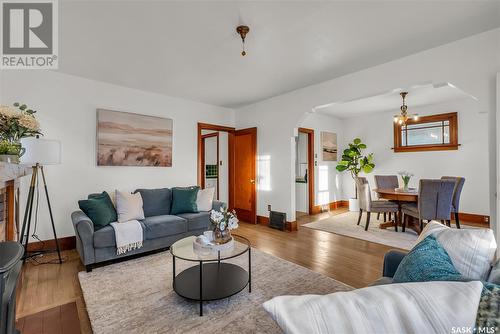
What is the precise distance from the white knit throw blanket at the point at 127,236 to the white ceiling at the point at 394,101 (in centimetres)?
333

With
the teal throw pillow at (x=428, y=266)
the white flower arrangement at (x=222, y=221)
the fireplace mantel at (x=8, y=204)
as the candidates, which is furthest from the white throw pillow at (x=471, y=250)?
the fireplace mantel at (x=8, y=204)

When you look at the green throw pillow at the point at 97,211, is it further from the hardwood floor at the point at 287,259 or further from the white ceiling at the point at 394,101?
the white ceiling at the point at 394,101

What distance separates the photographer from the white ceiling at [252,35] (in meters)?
2.00

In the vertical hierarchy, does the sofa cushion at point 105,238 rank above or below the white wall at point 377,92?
below

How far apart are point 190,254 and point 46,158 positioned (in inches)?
77.1

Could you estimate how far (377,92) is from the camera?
3.14 metres

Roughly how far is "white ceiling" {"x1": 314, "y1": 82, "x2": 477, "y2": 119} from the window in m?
0.36

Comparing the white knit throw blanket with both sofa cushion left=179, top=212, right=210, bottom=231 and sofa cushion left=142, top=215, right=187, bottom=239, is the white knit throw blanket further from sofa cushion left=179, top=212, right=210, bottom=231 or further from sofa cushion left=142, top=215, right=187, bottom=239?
sofa cushion left=179, top=212, right=210, bottom=231

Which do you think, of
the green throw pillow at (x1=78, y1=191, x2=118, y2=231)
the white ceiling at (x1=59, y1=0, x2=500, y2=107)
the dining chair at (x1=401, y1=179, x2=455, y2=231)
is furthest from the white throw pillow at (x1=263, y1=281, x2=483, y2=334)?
the dining chair at (x1=401, y1=179, x2=455, y2=231)

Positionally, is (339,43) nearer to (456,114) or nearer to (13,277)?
(13,277)

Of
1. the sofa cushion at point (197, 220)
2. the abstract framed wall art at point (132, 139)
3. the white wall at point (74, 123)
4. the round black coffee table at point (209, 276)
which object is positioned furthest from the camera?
the abstract framed wall art at point (132, 139)

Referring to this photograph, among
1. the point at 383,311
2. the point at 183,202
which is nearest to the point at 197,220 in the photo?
the point at 183,202

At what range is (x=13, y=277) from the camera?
0.88 m

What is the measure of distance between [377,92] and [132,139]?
383 centimetres
